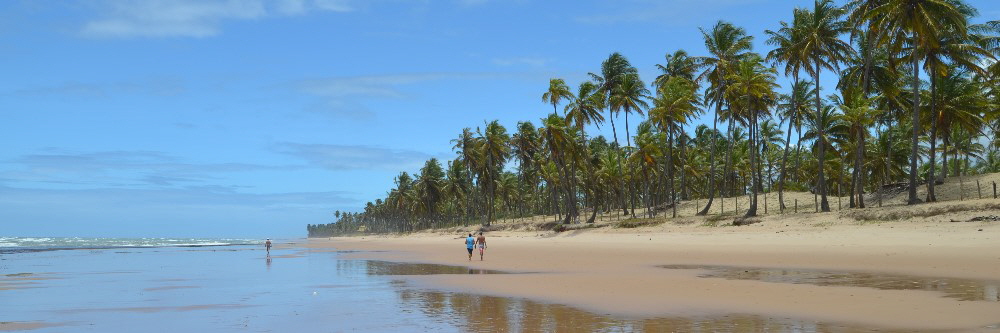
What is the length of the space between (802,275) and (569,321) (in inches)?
353

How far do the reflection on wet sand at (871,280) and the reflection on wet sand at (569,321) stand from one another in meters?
3.94

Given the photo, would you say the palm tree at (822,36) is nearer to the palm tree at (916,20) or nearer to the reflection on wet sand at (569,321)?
the palm tree at (916,20)

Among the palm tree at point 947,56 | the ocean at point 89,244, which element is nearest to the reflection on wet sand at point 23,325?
the palm tree at point 947,56

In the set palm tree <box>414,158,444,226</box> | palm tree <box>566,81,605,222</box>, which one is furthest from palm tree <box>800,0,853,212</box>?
palm tree <box>414,158,444,226</box>

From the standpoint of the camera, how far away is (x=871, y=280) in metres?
14.8

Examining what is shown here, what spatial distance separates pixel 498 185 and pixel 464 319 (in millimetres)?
83454

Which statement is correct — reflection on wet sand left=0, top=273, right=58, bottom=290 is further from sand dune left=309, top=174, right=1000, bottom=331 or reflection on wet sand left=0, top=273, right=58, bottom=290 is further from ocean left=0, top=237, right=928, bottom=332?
sand dune left=309, top=174, right=1000, bottom=331

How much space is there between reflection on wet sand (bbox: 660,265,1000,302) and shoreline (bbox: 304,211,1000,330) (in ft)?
0.74

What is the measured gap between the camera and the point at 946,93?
133 feet

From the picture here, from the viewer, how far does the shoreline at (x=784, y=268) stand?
1062 cm

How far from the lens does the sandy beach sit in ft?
35.2

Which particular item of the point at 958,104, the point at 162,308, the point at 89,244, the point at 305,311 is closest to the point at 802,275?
the point at 305,311

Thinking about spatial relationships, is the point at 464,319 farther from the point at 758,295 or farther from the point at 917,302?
the point at 917,302

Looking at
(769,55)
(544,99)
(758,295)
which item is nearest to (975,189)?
(769,55)
